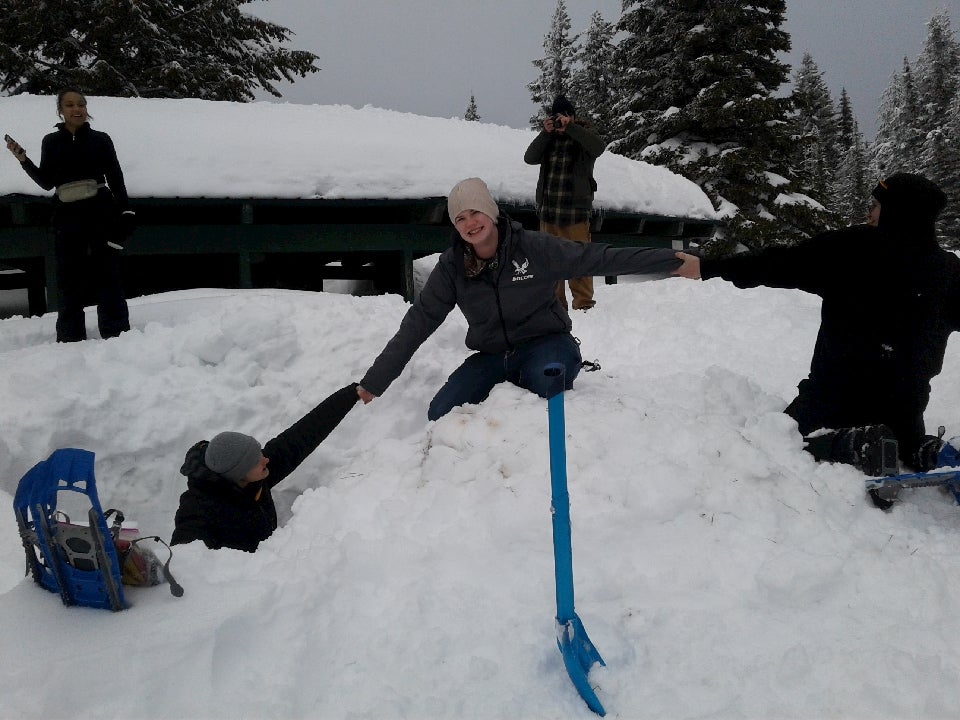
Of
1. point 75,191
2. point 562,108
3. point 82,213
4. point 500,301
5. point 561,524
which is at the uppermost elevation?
point 562,108

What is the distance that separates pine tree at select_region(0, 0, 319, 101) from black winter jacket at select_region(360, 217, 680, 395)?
51.5 feet

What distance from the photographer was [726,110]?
57.2ft

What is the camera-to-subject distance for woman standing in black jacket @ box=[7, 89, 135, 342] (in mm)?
5137

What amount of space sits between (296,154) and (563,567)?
8.64m

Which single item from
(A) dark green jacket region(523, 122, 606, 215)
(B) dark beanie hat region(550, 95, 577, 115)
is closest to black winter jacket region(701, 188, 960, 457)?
(A) dark green jacket region(523, 122, 606, 215)

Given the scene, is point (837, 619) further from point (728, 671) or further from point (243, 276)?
point (243, 276)

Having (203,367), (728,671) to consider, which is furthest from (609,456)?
(203,367)

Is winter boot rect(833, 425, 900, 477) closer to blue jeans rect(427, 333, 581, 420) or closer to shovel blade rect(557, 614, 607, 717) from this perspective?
blue jeans rect(427, 333, 581, 420)

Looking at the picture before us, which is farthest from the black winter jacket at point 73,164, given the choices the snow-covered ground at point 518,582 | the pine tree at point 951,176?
the pine tree at point 951,176

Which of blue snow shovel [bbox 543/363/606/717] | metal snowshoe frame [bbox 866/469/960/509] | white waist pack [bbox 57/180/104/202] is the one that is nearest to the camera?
blue snow shovel [bbox 543/363/606/717]

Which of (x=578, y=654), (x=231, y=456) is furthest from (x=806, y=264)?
(x=231, y=456)

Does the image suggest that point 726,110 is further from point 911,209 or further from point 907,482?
point 907,482

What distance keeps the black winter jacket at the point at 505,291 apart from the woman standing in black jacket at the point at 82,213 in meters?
3.05

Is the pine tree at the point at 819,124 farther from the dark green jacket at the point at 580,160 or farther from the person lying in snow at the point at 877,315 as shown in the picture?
the person lying in snow at the point at 877,315
